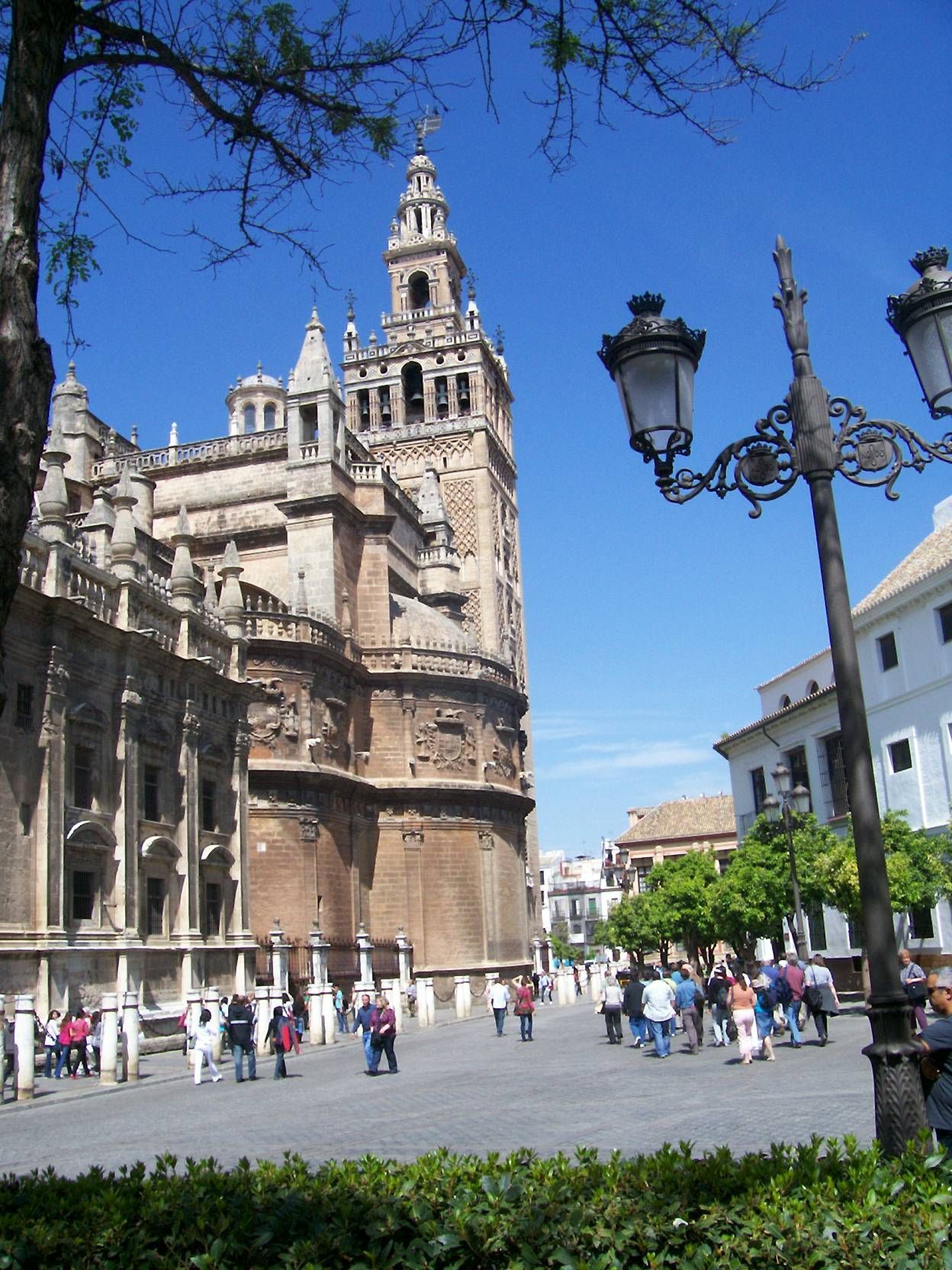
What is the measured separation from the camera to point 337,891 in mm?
36656

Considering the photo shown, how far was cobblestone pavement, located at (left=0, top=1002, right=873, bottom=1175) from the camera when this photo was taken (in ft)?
35.0

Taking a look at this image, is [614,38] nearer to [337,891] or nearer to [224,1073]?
[224,1073]

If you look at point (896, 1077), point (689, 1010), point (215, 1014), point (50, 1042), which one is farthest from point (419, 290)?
point (896, 1077)

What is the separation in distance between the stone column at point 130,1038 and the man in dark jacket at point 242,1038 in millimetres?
1428

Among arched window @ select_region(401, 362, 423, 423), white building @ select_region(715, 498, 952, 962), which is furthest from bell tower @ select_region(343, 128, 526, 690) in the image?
white building @ select_region(715, 498, 952, 962)

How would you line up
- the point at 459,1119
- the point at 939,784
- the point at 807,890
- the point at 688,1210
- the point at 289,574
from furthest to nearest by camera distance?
the point at 289,574
the point at 939,784
the point at 807,890
the point at 459,1119
the point at 688,1210

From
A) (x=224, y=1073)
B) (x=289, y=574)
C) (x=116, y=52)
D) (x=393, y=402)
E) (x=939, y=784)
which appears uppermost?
(x=393, y=402)

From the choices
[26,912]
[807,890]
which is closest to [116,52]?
[26,912]

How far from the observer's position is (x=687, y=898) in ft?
125

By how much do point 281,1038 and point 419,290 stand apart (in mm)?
55585

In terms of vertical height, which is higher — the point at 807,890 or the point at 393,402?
the point at 393,402

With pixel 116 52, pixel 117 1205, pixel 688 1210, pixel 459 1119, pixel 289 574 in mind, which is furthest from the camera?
pixel 289 574

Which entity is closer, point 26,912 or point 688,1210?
point 688,1210

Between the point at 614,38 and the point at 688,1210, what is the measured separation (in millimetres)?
5949
